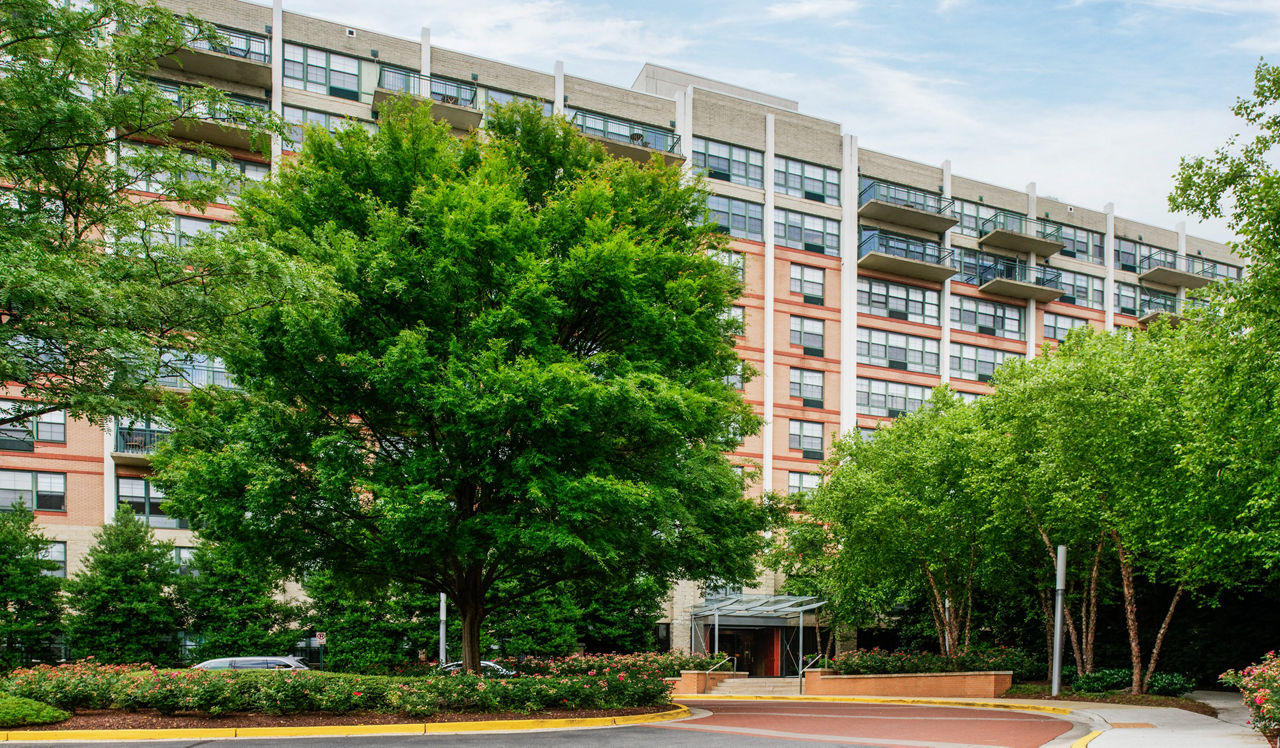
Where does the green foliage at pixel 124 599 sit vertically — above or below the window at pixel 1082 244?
below

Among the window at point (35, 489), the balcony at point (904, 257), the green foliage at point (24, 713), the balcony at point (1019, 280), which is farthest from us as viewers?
the balcony at point (1019, 280)

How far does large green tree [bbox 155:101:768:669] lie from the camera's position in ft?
52.4

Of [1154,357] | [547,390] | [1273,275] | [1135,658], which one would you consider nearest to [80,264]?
[547,390]

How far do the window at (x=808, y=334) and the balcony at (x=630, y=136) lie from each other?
10213 millimetres

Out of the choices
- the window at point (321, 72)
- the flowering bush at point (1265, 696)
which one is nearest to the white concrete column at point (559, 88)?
the window at point (321, 72)

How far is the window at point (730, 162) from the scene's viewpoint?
46.5m

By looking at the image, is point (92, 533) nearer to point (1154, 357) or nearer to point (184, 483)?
point (184, 483)

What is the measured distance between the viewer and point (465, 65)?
4253 centimetres

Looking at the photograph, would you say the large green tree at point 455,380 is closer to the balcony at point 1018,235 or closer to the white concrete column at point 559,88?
the white concrete column at point 559,88

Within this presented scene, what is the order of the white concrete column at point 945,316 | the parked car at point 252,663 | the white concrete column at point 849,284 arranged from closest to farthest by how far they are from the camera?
the parked car at point 252,663 < the white concrete column at point 849,284 < the white concrete column at point 945,316

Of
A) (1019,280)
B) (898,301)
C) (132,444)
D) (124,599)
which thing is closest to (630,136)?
(898,301)

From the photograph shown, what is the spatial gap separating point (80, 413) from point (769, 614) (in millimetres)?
29063

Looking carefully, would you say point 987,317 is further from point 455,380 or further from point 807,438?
point 455,380

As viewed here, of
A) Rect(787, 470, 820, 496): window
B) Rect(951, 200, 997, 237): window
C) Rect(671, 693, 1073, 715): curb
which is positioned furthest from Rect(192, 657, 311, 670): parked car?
Rect(951, 200, 997, 237): window
